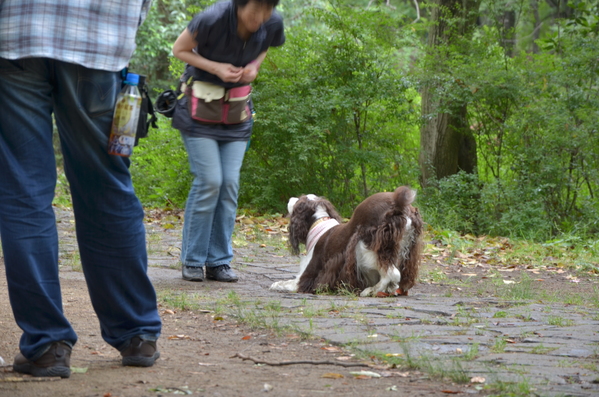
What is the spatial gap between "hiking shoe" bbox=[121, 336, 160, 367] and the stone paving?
981mm

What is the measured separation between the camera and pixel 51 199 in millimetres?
2939

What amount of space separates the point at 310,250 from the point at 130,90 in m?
3.10

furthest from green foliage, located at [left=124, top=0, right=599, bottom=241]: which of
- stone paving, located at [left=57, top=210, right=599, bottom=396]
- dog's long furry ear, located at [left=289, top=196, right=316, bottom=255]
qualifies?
stone paving, located at [left=57, top=210, right=599, bottom=396]

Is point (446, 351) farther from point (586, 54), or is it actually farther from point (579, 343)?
point (586, 54)

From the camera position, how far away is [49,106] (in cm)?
292

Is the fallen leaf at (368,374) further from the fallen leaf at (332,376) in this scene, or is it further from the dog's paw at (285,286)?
the dog's paw at (285,286)

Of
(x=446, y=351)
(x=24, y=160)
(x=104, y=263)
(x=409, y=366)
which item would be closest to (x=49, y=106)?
(x=24, y=160)

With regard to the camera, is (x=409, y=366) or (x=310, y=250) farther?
(x=310, y=250)

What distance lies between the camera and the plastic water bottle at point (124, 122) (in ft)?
9.51

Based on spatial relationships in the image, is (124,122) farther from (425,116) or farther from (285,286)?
(425,116)

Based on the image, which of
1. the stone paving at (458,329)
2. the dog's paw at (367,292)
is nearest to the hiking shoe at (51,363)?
the stone paving at (458,329)

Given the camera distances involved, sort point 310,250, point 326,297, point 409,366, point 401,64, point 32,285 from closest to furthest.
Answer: point 32,285 < point 409,366 < point 326,297 < point 310,250 < point 401,64

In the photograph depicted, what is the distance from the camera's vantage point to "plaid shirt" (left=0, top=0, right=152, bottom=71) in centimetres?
278

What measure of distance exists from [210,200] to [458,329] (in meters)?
2.31
